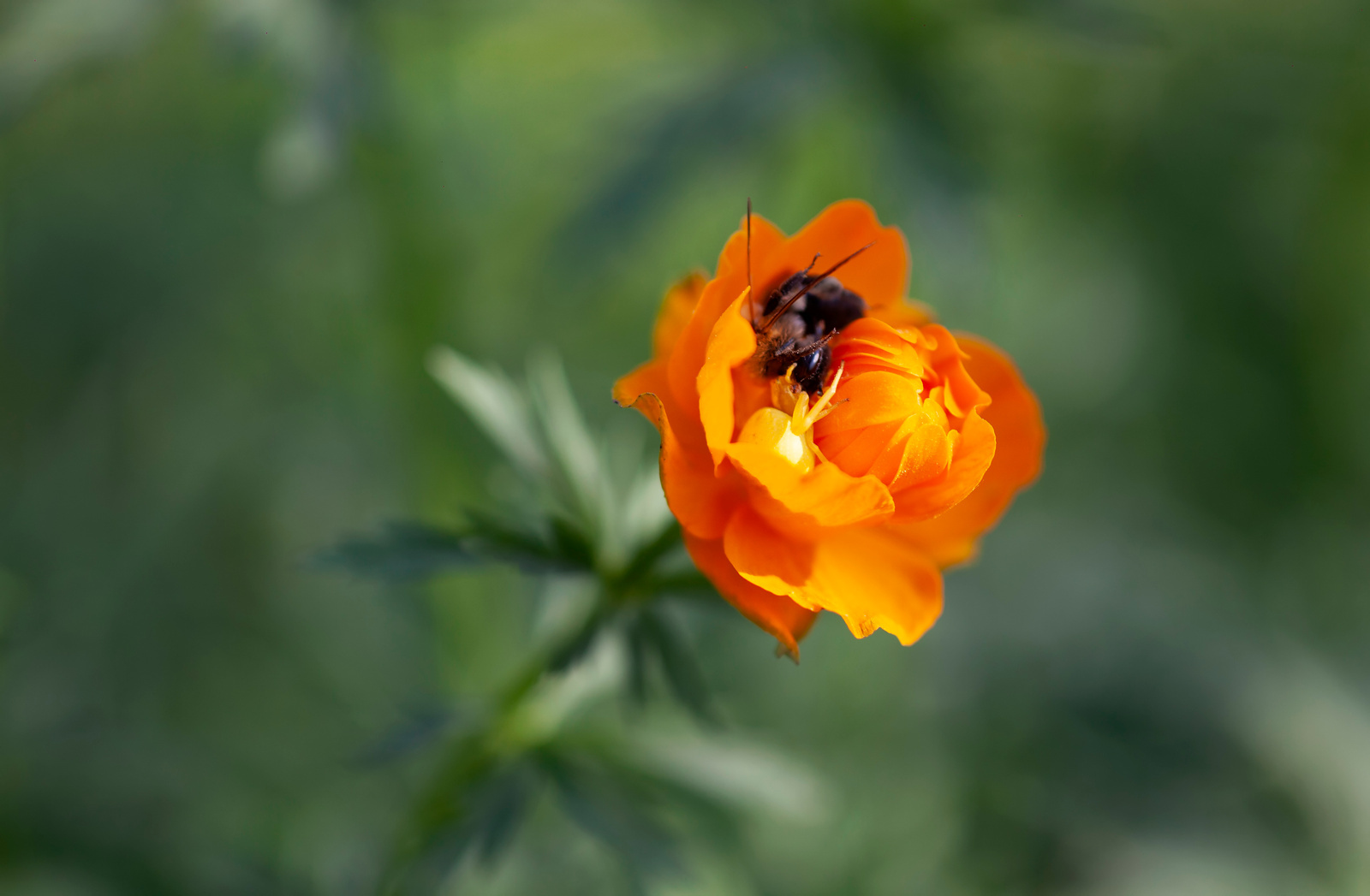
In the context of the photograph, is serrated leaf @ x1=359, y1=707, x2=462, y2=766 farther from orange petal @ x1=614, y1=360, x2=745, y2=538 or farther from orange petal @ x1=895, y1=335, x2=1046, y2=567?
orange petal @ x1=895, y1=335, x2=1046, y2=567

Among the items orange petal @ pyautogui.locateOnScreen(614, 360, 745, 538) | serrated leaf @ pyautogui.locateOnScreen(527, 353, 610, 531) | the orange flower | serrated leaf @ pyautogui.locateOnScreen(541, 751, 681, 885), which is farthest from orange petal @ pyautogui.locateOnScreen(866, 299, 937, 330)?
serrated leaf @ pyautogui.locateOnScreen(541, 751, 681, 885)

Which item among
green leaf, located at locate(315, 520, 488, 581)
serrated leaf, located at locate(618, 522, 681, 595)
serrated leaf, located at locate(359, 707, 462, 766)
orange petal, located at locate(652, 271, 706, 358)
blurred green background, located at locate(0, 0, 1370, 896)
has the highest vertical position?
orange petal, located at locate(652, 271, 706, 358)

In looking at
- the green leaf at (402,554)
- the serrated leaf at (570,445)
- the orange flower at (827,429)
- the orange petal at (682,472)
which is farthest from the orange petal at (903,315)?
the green leaf at (402,554)

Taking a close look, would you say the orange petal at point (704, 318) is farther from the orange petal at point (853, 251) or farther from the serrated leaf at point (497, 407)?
the serrated leaf at point (497, 407)

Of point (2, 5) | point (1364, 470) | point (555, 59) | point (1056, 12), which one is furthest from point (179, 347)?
point (1364, 470)

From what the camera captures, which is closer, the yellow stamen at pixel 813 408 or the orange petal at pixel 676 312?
the yellow stamen at pixel 813 408

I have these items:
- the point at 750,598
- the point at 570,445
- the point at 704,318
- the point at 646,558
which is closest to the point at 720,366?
the point at 704,318
